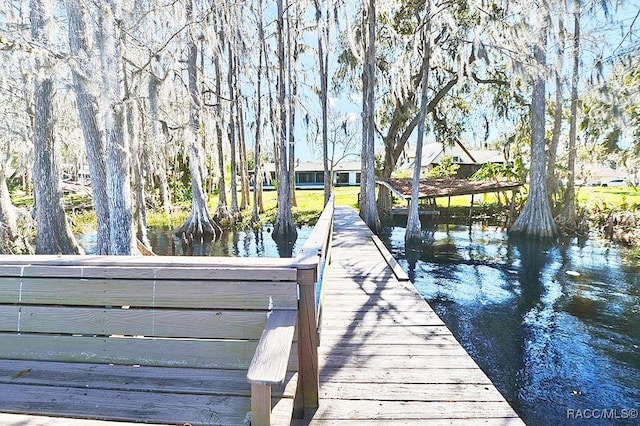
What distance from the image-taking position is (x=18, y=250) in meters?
7.54

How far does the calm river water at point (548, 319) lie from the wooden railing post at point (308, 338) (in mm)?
2570

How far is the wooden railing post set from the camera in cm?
171

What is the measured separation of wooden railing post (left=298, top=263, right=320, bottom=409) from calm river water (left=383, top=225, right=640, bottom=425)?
8.43 feet

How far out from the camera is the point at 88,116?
17.3 feet

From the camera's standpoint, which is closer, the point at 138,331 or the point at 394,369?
the point at 138,331

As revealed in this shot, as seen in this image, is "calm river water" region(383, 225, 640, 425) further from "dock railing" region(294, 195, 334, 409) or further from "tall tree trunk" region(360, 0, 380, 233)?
"dock railing" region(294, 195, 334, 409)

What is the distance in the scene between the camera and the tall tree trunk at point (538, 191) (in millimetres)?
12641

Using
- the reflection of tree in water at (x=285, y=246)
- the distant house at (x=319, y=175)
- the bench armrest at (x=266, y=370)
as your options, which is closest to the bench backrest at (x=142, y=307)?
the bench armrest at (x=266, y=370)

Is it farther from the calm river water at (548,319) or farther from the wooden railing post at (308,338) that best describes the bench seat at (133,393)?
the calm river water at (548,319)

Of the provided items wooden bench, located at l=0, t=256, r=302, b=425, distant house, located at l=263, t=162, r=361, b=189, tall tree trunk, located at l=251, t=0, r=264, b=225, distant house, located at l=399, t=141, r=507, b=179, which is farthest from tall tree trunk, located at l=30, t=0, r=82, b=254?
distant house, located at l=263, t=162, r=361, b=189

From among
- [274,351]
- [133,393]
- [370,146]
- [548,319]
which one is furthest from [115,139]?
[370,146]

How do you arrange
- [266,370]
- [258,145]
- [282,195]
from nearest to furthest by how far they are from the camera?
[266,370]
[282,195]
[258,145]

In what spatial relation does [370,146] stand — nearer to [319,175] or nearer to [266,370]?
[266,370]

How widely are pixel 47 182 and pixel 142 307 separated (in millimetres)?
6742
